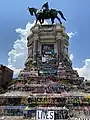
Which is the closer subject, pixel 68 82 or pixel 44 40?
pixel 68 82

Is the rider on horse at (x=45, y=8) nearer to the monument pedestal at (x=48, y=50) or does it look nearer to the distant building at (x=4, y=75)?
the monument pedestal at (x=48, y=50)

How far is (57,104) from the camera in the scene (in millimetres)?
32625

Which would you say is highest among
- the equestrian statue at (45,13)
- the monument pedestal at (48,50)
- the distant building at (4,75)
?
the equestrian statue at (45,13)

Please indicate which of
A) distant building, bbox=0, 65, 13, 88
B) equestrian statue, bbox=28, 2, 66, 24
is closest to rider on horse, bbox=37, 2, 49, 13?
equestrian statue, bbox=28, 2, 66, 24

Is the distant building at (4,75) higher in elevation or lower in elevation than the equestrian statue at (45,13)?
lower

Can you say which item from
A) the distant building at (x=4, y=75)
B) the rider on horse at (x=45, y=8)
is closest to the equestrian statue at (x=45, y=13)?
the rider on horse at (x=45, y=8)

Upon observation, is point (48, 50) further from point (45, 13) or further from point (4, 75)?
point (4, 75)

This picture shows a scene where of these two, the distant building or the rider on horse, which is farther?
the rider on horse

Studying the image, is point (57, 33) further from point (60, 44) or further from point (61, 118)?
point (61, 118)

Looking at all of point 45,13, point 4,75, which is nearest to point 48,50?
point 45,13

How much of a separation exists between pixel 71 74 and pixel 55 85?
20.7 feet

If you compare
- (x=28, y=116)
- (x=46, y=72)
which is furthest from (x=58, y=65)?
(x=28, y=116)

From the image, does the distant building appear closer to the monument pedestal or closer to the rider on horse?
the monument pedestal

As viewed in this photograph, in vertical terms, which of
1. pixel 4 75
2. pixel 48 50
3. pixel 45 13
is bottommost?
pixel 4 75
